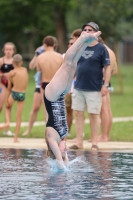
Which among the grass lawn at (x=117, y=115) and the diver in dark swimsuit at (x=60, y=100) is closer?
the diver in dark swimsuit at (x=60, y=100)

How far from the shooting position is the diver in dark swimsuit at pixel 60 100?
384 inches

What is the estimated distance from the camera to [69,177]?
9.26 metres

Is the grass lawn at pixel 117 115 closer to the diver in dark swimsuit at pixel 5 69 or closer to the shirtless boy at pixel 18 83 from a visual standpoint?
the diver in dark swimsuit at pixel 5 69

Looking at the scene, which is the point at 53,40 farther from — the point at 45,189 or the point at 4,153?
the point at 45,189

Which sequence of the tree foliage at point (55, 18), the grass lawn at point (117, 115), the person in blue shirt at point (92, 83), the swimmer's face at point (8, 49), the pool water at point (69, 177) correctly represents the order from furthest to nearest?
the tree foliage at point (55, 18), the swimmer's face at point (8, 49), the grass lawn at point (117, 115), the person in blue shirt at point (92, 83), the pool water at point (69, 177)

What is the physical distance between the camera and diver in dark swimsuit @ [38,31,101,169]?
977cm

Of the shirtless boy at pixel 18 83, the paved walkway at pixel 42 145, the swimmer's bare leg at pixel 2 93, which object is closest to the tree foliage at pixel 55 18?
the swimmer's bare leg at pixel 2 93

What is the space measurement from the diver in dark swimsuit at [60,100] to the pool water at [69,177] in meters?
0.30

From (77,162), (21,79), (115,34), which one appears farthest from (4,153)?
(115,34)

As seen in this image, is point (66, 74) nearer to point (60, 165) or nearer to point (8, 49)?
point (60, 165)

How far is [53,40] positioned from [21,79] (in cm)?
95

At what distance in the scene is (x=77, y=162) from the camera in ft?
34.8

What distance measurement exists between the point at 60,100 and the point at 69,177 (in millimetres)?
1243

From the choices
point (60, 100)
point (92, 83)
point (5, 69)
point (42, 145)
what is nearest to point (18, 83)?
point (5, 69)
